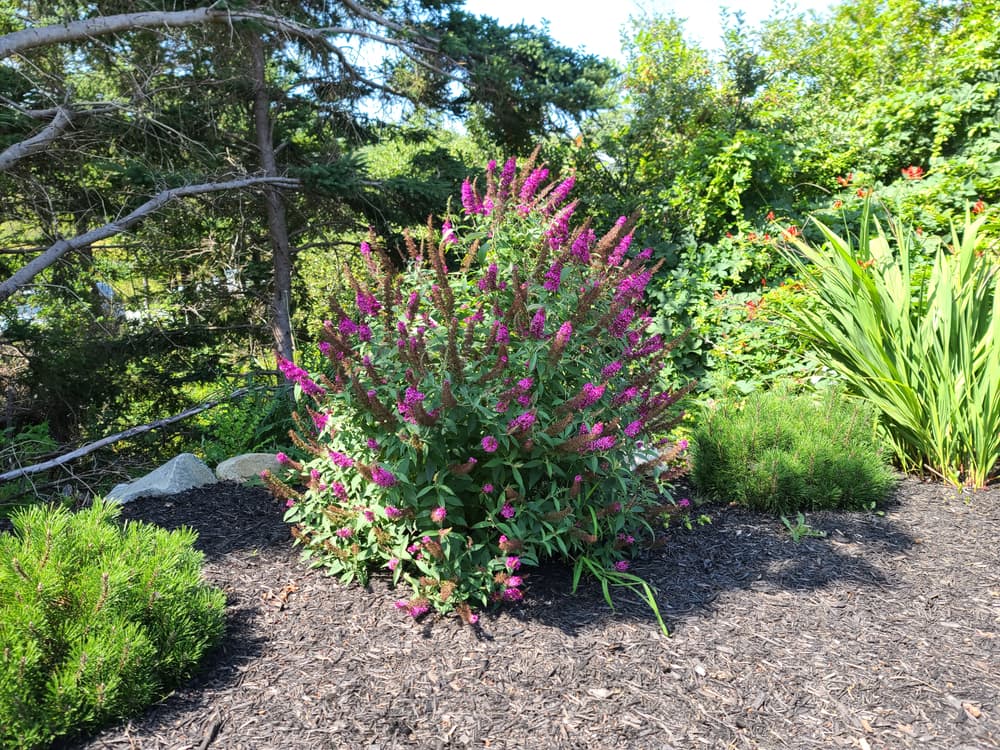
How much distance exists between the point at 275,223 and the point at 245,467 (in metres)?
3.11

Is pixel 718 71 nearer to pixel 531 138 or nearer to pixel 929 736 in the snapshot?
pixel 531 138

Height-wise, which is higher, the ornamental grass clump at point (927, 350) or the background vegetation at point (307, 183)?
the background vegetation at point (307, 183)

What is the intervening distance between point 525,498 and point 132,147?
613 centimetres

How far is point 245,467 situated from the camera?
14.7ft

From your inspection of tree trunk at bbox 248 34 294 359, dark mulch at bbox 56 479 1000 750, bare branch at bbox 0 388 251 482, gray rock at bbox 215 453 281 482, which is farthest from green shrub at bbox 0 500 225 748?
tree trunk at bbox 248 34 294 359

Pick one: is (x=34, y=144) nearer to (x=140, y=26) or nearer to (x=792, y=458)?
(x=140, y=26)

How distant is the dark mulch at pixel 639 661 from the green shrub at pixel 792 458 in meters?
0.45

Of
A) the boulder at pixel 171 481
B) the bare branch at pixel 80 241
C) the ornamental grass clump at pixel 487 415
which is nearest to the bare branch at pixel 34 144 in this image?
the bare branch at pixel 80 241

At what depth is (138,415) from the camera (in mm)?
6777

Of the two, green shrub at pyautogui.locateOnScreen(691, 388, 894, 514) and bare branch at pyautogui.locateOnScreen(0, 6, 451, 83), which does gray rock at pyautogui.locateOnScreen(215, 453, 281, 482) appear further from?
bare branch at pyautogui.locateOnScreen(0, 6, 451, 83)

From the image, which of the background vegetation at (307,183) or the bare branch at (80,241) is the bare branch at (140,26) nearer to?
the background vegetation at (307,183)

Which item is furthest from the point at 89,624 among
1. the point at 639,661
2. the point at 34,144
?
the point at 34,144

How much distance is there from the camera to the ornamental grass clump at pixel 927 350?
12.4 ft

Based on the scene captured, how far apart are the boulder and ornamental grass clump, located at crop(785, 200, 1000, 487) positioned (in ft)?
13.1
